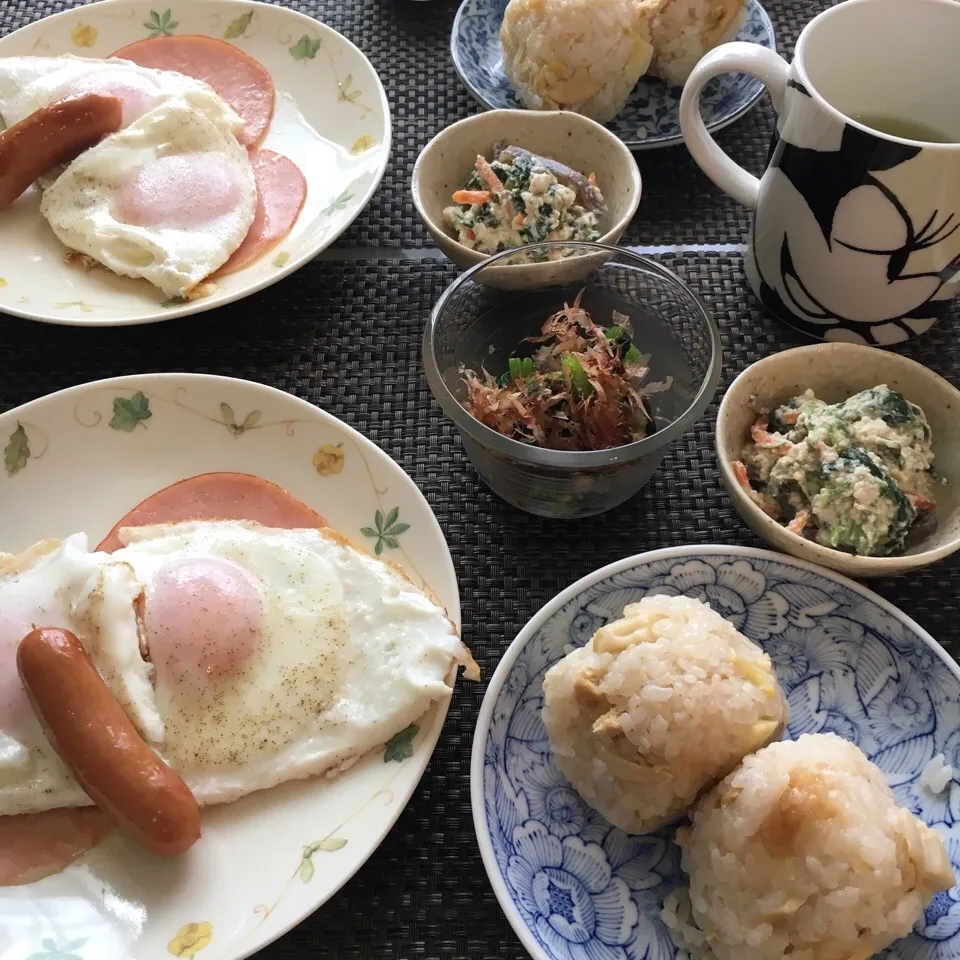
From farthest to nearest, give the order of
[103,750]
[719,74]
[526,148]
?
[526,148] → [719,74] → [103,750]

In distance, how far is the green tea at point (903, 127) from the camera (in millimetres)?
1490

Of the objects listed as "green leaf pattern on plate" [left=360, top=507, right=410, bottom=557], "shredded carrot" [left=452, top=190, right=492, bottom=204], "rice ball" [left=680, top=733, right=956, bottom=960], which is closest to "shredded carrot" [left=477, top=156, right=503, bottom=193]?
"shredded carrot" [left=452, top=190, right=492, bottom=204]

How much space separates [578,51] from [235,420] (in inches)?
40.6

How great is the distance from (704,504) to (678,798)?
22.2 inches

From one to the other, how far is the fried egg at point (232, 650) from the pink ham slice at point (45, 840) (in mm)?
22

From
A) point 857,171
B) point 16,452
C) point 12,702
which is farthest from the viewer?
point 16,452

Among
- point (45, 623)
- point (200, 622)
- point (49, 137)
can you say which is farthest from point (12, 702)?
point (49, 137)

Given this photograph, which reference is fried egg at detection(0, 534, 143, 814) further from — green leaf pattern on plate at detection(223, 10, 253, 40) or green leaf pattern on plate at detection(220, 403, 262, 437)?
green leaf pattern on plate at detection(223, 10, 253, 40)

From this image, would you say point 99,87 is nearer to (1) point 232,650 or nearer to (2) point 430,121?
(2) point 430,121

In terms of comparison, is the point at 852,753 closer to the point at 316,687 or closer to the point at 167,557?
the point at 316,687

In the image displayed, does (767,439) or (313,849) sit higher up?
(767,439)

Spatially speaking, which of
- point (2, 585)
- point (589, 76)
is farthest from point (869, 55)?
point (2, 585)

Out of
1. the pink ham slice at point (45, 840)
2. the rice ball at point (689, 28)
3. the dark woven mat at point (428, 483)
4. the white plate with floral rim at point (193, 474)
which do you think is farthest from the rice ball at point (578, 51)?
the pink ham slice at point (45, 840)

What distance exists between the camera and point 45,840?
3.57 ft
